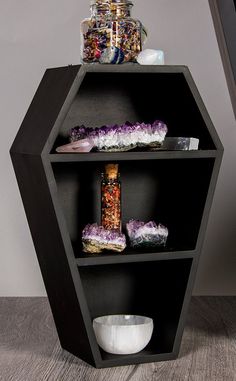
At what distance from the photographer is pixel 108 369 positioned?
7.10 feet

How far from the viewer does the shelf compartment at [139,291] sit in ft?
7.59

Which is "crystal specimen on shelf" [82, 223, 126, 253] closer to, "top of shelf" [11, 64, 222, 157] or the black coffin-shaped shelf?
the black coffin-shaped shelf

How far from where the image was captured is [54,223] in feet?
6.74

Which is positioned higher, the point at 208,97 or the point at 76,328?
the point at 208,97

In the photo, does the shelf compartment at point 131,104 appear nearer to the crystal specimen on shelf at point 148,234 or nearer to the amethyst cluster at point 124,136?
the amethyst cluster at point 124,136

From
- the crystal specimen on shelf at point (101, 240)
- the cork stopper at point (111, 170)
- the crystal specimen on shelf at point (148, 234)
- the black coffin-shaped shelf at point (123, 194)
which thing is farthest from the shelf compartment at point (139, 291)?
the cork stopper at point (111, 170)

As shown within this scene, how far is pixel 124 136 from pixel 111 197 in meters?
0.20

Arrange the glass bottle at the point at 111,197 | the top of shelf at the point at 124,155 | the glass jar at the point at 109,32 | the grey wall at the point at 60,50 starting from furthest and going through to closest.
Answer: the grey wall at the point at 60,50 → the glass bottle at the point at 111,197 → the glass jar at the point at 109,32 → the top of shelf at the point at 124,155

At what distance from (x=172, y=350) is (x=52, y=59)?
4.15 ft

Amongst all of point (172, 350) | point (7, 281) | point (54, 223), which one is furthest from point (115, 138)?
point (7, 281)

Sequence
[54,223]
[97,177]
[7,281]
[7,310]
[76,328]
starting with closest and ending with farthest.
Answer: [54,223] → [76,328] → [97,177] → [7,310] → [7,281]

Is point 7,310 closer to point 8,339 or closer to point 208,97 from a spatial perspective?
point 8,339

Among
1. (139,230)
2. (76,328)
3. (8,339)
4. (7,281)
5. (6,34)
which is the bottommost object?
(7,281)

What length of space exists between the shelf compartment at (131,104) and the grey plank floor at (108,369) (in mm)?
590
